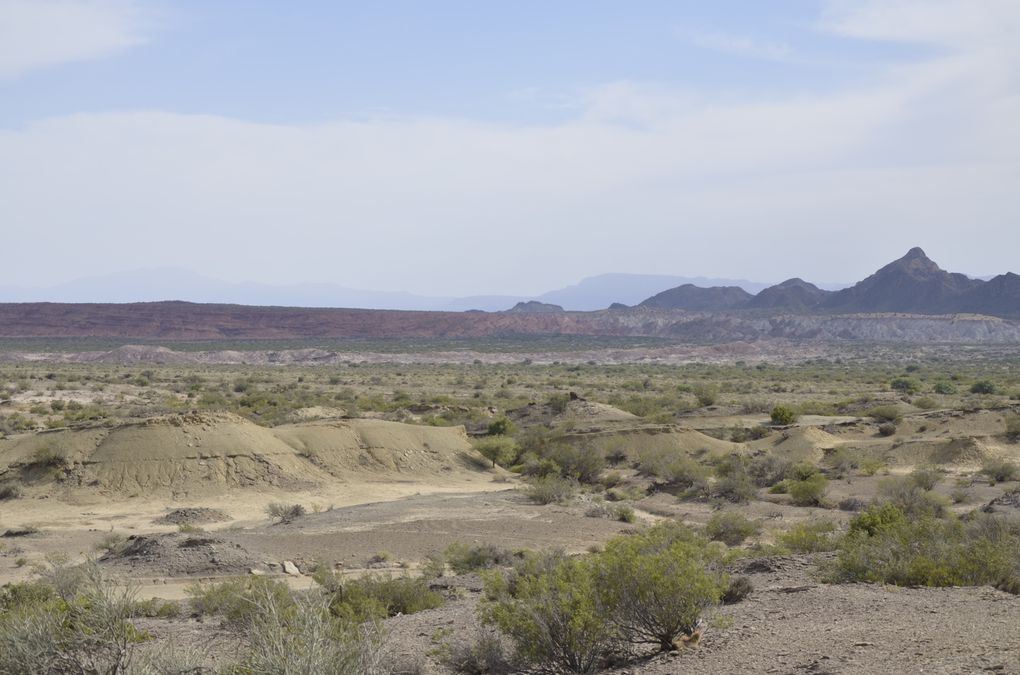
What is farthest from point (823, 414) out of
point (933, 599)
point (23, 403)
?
point (23, 403)

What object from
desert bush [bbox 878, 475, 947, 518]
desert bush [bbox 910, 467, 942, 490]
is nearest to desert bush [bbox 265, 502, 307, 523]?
desert bush [bbox 878, 475, 947, 518]

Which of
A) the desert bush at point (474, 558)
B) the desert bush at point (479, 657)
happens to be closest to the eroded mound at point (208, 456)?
the desert bush at point (474, 558)

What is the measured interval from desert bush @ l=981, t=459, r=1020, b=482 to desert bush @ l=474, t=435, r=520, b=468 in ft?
48.5

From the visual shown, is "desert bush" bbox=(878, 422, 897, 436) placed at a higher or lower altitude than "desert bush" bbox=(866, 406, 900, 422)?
lower

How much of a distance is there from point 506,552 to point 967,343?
116 meters

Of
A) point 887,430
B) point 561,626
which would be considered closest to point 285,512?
point 561,626

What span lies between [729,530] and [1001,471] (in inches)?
434

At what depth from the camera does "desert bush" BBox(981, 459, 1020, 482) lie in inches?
1049

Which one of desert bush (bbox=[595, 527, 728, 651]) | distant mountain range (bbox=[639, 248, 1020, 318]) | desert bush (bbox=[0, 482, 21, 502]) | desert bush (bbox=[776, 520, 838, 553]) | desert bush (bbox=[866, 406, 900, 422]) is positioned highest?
distant mountain range (bbox=[639, 248, 1020, 318])

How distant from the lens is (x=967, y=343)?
389 ft

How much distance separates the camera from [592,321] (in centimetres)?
15350

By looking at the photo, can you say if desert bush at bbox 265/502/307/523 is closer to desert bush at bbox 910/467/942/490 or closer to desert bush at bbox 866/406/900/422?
desert bush at bbox 910/467/942/490

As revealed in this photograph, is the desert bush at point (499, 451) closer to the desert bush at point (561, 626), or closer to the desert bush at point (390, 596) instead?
the desert bush at point (390, 596)

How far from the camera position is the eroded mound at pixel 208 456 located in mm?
27000
